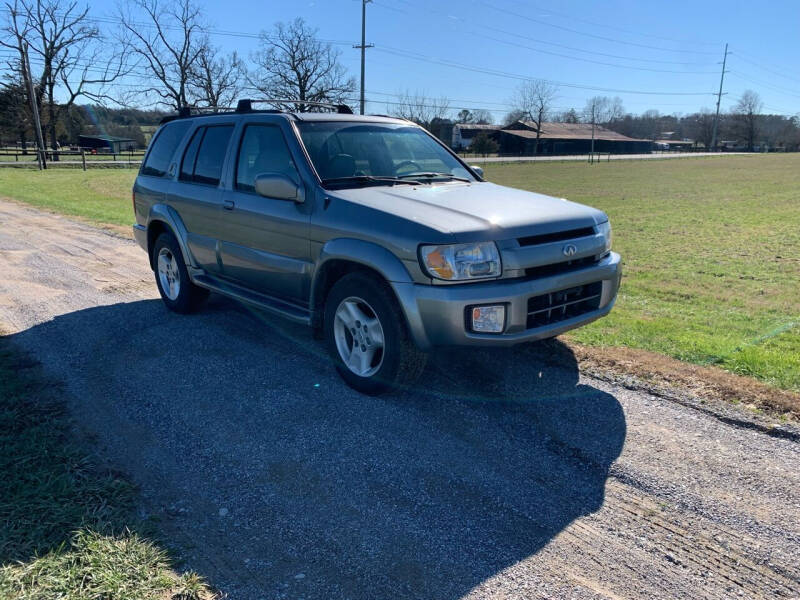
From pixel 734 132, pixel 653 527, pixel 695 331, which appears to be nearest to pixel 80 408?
pixel 653 527

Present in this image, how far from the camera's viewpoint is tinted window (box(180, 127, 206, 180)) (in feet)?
19.1

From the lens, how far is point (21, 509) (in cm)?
285

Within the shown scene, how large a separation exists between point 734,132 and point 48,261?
150 m

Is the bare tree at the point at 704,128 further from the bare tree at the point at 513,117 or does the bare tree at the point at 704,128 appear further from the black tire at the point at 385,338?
the black tire at the point at 385,338

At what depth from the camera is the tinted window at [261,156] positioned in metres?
4.77

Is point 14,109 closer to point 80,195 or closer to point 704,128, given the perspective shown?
point 80,195

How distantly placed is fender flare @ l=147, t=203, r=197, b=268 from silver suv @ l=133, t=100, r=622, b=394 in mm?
18

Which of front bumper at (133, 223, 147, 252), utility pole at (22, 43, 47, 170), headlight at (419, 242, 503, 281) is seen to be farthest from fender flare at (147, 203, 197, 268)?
utility pole at (22, 43, 47, 170)

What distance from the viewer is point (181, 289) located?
6133mm

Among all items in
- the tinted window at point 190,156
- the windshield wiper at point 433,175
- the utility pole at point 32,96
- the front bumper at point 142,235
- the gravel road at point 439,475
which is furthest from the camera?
the utility pole at point 32,96

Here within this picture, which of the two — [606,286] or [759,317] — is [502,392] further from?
[759,317]

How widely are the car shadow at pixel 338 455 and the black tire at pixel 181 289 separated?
2.50 feet

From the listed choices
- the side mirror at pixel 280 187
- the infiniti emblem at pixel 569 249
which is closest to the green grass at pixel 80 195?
the side mirror at pixel 280 187

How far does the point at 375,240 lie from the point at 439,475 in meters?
1.55
